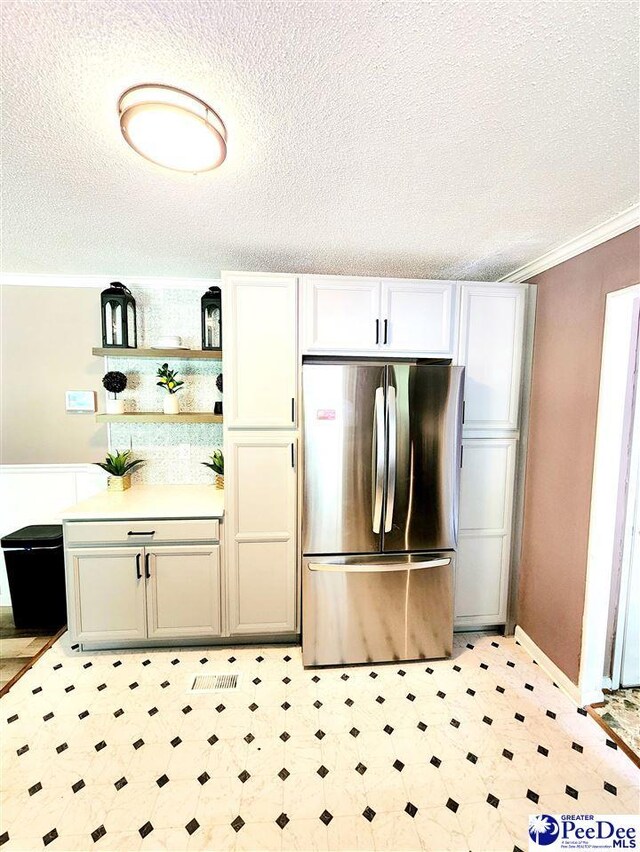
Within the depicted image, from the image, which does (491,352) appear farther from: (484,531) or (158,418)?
(158,418)

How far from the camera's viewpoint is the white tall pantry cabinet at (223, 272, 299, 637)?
7.24 feet

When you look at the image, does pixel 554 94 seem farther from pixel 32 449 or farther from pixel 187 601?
pixel 32 449

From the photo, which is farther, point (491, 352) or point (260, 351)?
point (491, 352)

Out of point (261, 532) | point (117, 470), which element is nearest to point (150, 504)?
point (117, 470)

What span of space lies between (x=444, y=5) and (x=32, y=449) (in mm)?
3431

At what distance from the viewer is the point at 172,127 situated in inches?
42.9

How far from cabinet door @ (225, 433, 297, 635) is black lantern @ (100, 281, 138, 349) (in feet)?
3.98

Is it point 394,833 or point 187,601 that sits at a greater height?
point 187,601

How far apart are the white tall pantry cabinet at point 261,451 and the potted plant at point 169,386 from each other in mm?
700

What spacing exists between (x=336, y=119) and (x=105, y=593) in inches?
107

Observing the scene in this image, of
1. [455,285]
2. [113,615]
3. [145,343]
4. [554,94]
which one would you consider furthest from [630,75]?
[113,615]

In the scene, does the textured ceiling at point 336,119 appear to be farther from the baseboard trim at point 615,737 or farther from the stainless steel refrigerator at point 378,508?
the baseboard trim at point 615,737

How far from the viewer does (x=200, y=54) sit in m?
0.93

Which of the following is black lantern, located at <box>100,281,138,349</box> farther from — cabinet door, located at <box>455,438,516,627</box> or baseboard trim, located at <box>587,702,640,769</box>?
baseboard trim, located at <box>587,702,640,769</box>
